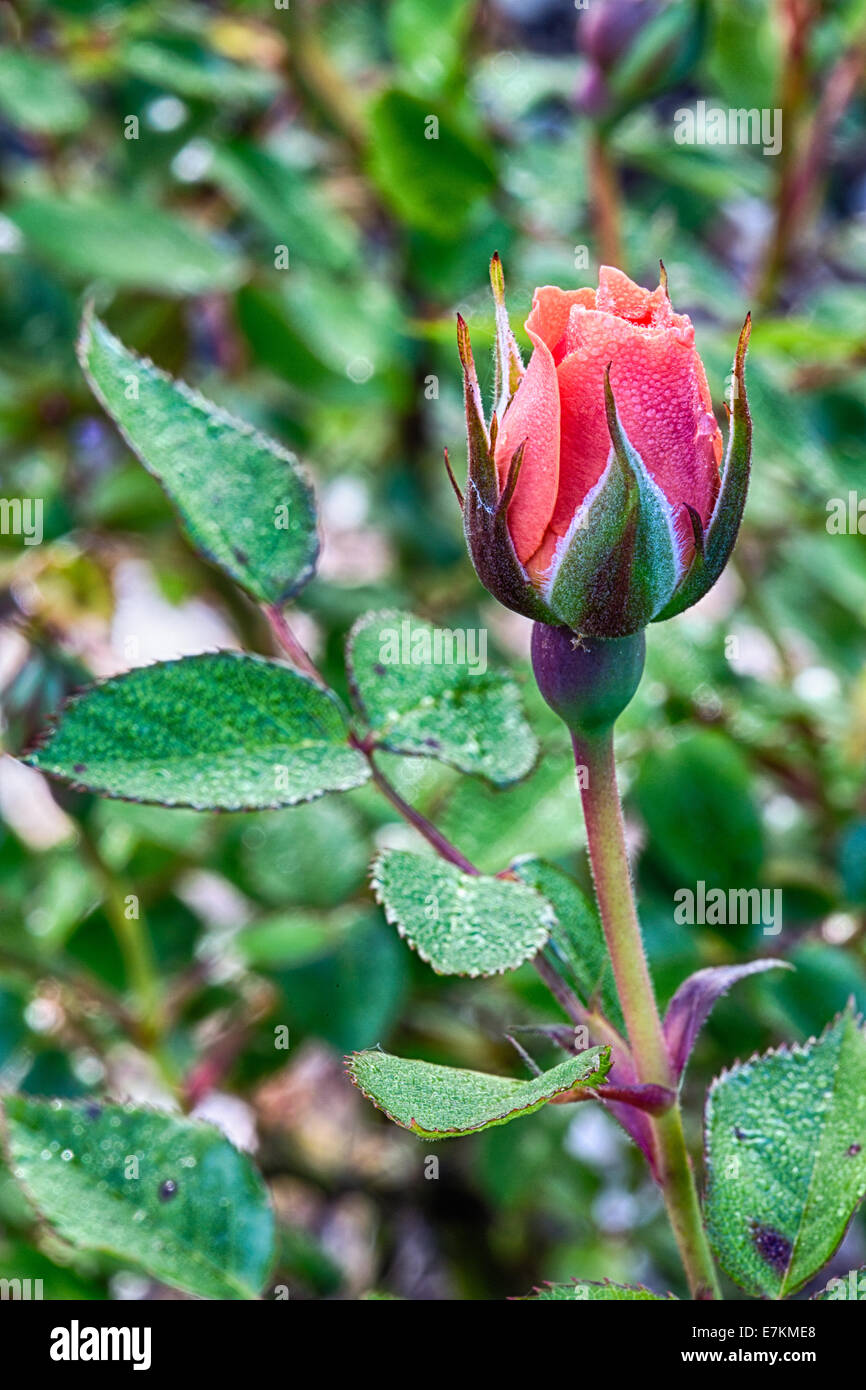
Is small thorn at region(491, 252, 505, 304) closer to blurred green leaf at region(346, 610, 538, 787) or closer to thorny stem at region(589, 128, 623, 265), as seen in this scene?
blurred green leaf at region(346, 610, 538, 787)

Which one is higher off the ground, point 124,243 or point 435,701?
point 124,243

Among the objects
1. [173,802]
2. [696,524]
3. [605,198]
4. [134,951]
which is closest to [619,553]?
[696,524]

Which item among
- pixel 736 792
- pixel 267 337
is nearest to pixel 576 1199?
pixel 736 792

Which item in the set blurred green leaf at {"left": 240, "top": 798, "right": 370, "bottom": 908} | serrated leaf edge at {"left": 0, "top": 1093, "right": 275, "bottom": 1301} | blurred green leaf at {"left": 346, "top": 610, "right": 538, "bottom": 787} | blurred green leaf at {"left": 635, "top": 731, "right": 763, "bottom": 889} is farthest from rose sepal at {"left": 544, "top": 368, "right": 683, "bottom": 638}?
blurred green leaf at {"left": 240, "top": 798, "right": 370, "bottom": 908}

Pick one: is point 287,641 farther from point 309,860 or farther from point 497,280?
point 309,860

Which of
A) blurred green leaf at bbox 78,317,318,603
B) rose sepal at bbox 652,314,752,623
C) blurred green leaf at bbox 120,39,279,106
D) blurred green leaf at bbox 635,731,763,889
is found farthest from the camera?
blurred green leaf at bbox 120,39,279,106

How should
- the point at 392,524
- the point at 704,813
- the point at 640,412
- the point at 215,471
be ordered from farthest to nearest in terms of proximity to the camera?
the point at 392,524
the point at 704,813
the point at 215,471
the point at 640,412
